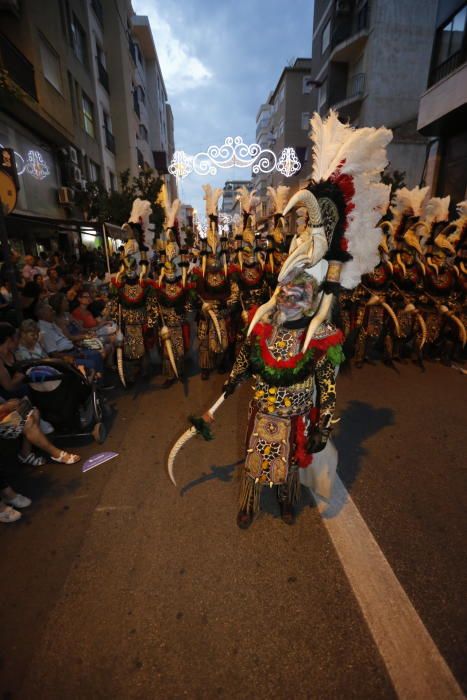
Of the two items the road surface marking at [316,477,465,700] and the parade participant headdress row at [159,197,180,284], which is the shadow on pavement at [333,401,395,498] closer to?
the road surface marking at [316,477,465,700]

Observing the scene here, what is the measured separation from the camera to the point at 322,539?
2.71m

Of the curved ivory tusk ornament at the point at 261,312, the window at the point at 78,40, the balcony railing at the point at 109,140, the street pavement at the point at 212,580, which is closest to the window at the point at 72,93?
the window at the point at 78,40

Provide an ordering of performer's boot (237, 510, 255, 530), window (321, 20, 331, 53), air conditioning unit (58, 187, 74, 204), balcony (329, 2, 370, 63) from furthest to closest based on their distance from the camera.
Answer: window (321, 20, 331, 53), balcony (329, 2, 370, 63), air conditioning unit (58, 187, 74, 204), performer's boot (237, 510, 255, 530)

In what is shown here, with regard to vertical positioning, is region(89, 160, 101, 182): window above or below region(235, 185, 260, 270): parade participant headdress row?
above

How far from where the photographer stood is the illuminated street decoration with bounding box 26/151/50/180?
1109 centimetres

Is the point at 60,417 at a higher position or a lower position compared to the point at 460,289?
lower

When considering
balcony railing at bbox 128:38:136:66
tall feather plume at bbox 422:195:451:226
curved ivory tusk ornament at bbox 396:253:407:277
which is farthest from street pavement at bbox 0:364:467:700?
balcony railing at bbox 128:38:136:66

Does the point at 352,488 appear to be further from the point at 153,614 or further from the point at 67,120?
the point at 67,120

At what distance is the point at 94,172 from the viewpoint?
704 inches

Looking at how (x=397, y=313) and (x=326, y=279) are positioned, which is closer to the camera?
(x=326, y=279)

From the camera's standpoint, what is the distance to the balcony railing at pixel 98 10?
61.4 feet

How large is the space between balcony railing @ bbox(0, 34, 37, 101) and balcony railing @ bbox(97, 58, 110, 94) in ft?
36.9

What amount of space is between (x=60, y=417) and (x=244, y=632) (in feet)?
9.34

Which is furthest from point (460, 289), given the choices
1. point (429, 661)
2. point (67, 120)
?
point (67, 120)
